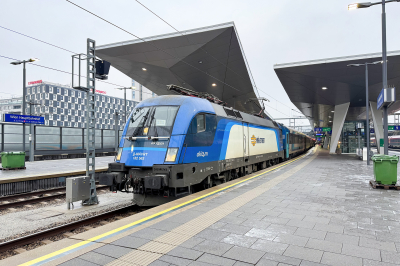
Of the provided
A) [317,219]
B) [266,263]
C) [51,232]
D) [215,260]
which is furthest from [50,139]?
[266,263]

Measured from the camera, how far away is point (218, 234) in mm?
4715

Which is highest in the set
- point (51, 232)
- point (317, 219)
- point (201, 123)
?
point (201, 123)

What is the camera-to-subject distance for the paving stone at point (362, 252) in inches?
151

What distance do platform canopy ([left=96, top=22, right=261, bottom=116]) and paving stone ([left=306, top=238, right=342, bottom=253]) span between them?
18.7 meters

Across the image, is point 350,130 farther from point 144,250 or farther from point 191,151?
point 144,250

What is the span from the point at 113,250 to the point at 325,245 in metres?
3.21

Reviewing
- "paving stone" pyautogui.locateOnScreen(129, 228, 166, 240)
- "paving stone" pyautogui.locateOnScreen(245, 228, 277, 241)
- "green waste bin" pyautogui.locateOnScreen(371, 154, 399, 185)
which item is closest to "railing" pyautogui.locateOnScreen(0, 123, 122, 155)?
"paving stone" pyautogui.locateOnScreen(129, 228, 166, 240)

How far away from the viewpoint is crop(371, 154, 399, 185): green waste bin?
904 centimetres

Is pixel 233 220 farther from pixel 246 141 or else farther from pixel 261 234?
pixel 246 141

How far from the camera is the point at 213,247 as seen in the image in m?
4.16

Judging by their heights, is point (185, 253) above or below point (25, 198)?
above

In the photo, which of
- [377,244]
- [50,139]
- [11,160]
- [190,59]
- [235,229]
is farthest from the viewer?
[190,59]

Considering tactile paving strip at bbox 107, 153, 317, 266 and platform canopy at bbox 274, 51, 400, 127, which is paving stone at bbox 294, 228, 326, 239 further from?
platform canopy at bbox 274, 51, 400, 127

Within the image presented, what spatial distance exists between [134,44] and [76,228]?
780 inches
